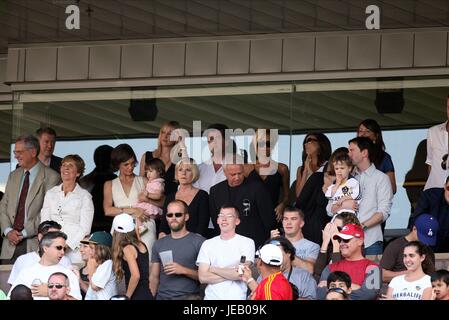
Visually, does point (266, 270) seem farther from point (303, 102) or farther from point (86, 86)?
point (86, 86)

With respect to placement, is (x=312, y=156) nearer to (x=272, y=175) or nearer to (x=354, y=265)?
(x=272, y=175)

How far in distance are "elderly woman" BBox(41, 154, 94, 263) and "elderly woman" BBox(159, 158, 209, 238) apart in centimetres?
82

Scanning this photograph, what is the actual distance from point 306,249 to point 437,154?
6.10ft

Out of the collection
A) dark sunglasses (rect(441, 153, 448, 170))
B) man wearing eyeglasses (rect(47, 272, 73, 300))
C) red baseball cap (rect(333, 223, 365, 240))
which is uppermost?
dark sunglasses (rect(441, 153, 448, 170))

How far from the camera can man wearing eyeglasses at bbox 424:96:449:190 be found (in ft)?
50.7

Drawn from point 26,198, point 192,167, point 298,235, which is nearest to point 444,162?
point 298,235

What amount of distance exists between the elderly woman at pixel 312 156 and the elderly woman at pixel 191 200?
0.90 metres

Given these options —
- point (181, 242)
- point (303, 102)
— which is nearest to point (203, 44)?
point (303, 102)

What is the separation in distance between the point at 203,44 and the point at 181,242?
326 centimetres

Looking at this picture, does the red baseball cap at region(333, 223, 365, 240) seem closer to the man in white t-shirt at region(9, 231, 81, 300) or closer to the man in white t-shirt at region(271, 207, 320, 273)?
the man in white t-shirt at region(271, 207, 320, 273)

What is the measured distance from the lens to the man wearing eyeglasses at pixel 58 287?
560 inches

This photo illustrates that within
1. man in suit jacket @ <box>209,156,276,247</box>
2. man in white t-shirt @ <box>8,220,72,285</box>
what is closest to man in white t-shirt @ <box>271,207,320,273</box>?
man in suit jacket @ <box>209,156,276,247</box>

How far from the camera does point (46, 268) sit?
14.5m

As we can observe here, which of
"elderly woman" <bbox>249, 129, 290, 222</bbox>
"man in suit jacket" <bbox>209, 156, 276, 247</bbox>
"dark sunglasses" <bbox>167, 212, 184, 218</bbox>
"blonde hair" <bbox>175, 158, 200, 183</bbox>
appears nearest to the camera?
"dark sunglasses" <bbox>167, 212, 184, 218</bbox>
